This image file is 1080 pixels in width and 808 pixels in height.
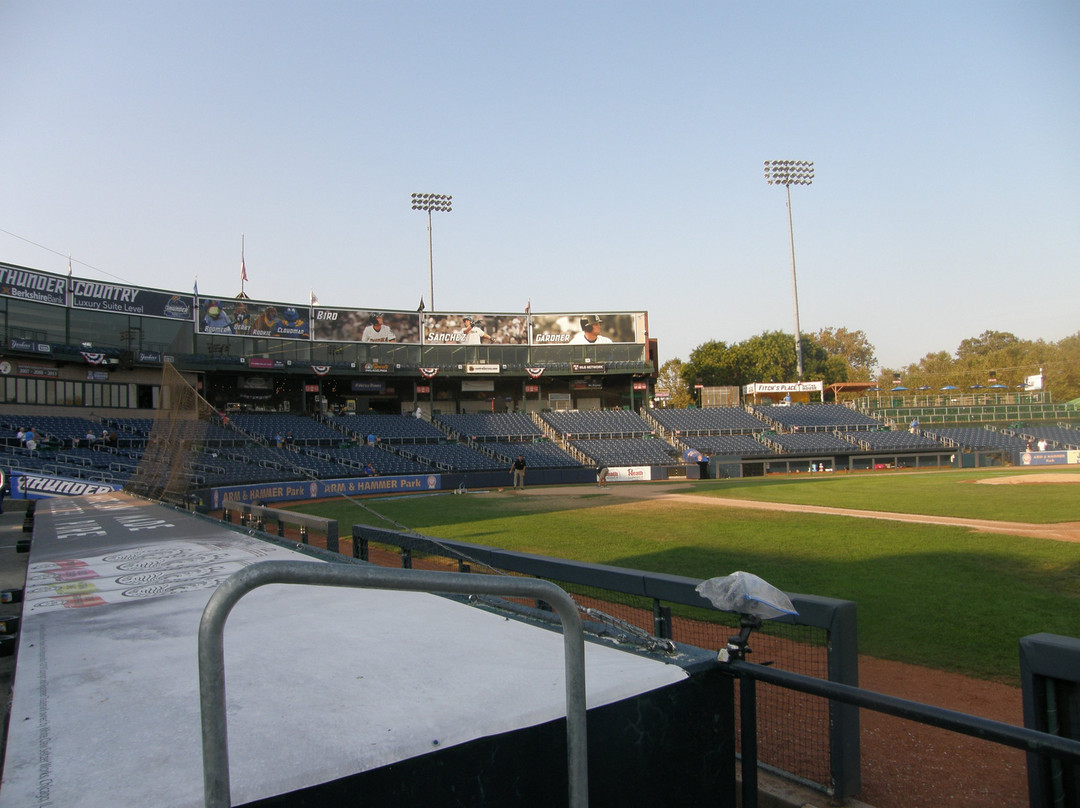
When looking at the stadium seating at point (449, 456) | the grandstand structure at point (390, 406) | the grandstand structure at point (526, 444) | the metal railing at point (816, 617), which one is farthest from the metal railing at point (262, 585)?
the stadium seating at point (449, 456)

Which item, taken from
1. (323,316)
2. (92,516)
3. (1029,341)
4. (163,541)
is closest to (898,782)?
(163,541)

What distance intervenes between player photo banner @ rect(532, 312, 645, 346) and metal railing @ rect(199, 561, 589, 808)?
50745 mm

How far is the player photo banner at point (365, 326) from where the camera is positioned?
4600cm

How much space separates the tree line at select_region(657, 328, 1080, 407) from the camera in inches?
3155

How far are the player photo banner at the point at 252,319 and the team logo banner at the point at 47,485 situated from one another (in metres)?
18.6

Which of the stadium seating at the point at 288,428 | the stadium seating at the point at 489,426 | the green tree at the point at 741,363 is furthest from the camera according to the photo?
the green tree at the point at 741,363

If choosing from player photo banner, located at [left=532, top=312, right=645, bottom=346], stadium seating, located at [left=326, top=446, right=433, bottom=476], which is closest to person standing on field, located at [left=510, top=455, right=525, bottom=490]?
stadium seating, located at [left=326, top=446, right=433, bottom=476]

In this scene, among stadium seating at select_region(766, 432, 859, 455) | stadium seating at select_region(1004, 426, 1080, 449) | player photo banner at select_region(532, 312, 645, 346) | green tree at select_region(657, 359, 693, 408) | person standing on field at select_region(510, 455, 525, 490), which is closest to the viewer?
person standing on field at select_region(510, 455, 525, 490)

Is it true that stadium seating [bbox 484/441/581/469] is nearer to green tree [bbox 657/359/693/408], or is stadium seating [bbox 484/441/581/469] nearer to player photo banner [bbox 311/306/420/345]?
player photo banner [bbox 311/306/420/345]

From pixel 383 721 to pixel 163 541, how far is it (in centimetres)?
719

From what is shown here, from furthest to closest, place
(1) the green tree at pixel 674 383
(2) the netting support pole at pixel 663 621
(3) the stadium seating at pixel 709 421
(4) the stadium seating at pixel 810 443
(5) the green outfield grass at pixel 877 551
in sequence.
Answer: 1. (1) the green tree at pixel 674 383
2. (3) the stadium seating at pixel 709 421
3. (4) the stadium seating at pixel 810 443
4. (5) the green outfield grass at pixel 877 551
5. (2) the netting support pole at pixel 663 621

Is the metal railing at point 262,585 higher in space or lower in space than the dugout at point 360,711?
higher

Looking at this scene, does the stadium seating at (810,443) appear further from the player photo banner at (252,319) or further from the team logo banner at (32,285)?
the team logo banner at (32,285)

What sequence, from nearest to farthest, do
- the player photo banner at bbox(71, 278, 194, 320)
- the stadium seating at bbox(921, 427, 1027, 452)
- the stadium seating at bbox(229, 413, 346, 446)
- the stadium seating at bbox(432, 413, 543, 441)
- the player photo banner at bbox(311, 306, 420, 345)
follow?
the player photo banner at bbox(71, 278, 194, 320) → the stadium seating at bbox(229, 413, 346, 446) → the player photo banner at bbox(311, 306, 420, 345) → the stadium seating at bbox(432, 413, 543, 441) → the stadium seating at bbox(921, 427, 1027, 452)
